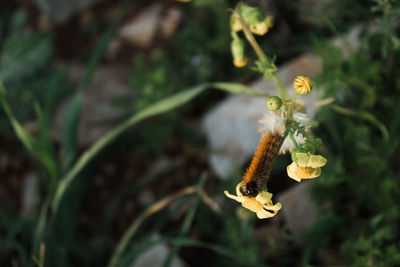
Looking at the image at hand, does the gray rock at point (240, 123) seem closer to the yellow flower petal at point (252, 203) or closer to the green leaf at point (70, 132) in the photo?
the green leaf at point (70, 132)

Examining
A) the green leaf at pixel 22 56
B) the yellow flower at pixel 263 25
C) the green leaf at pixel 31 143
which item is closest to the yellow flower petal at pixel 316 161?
the yellow flower at pixel 263 25

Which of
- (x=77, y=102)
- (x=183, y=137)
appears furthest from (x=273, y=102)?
(x=183, y=137)

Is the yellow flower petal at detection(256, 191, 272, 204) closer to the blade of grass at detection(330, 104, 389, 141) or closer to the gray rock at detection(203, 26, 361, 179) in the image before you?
the blade of grass at detection(330, 104, 389, 141)

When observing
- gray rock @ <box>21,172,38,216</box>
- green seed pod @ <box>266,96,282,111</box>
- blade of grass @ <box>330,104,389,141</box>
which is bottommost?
gray rock @ <box>21,172,38,216</box>

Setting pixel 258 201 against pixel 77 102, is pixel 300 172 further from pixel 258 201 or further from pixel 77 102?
pixel 77 102

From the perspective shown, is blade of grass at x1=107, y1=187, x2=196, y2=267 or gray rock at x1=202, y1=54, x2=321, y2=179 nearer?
blade of grass at x1=107, y1=187, x2=196, y2=267

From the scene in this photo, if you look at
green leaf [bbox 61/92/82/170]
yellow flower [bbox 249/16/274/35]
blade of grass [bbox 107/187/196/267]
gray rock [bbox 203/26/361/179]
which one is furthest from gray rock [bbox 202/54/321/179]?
yellow flower [bbox 249/16/274/35]

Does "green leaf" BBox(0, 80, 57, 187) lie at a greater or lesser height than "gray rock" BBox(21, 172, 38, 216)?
greater

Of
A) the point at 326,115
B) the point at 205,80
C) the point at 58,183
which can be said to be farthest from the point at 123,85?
the point at 326,115
